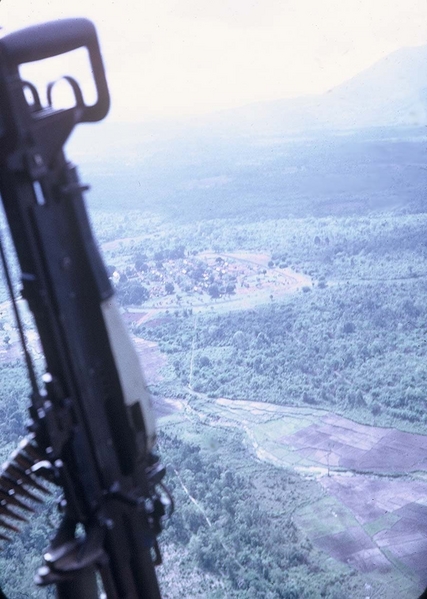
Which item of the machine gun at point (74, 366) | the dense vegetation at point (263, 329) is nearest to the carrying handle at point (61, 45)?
the machine gun at point (74, 366)

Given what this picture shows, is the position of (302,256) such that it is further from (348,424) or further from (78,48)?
(78,48)

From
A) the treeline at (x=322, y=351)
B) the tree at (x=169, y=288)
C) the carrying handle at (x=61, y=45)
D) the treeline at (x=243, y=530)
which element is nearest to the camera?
the carrying handle at (x=61, y=45)

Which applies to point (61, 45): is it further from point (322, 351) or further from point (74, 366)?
point (322, 351)

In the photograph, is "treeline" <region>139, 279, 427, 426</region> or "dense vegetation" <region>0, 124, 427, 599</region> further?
"treeline" <region>139, 279, 427, 426</region>

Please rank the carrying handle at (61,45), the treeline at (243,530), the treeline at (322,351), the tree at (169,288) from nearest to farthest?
the carrying handle at (61,45)
the treeline at (243,530)
the tree at (169,288)
the treeline at (322,351)

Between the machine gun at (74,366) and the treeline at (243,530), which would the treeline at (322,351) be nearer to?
the treeline at (243,530)

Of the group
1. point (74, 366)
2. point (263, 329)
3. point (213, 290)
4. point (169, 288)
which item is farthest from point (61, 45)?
point (263, 329)

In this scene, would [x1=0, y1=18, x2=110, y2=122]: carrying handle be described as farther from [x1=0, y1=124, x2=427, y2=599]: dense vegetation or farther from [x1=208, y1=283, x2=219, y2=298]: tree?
[x1=208, y1=283, x2=219, y2=298]: tree

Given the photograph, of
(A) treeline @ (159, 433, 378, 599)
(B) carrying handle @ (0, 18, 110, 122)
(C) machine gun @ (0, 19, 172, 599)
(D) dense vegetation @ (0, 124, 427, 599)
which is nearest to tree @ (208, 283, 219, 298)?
(D) dense vegetation @ (0, 124, 427, 599)
